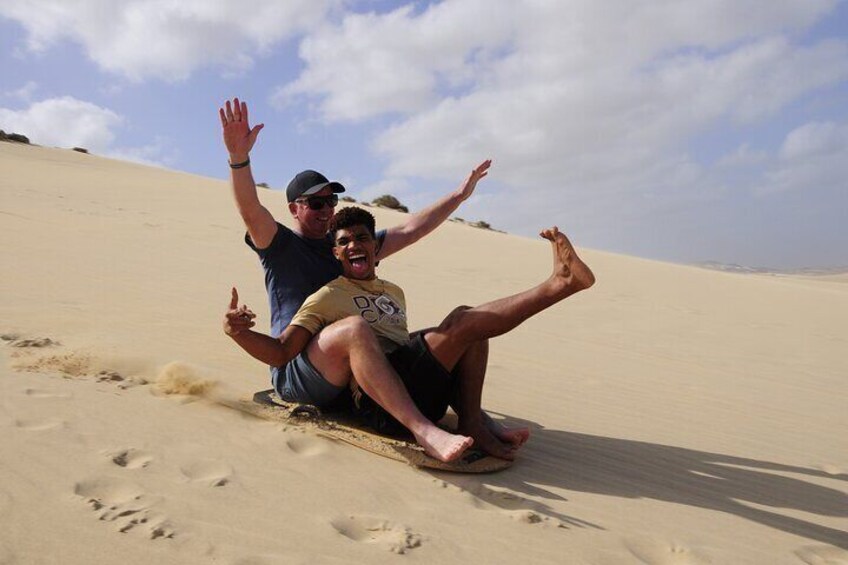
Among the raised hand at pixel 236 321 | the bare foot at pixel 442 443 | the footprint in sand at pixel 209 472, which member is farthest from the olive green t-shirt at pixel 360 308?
the footprint in sand at pixel 209 472

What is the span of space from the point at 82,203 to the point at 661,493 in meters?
12.0

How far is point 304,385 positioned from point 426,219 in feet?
4.86

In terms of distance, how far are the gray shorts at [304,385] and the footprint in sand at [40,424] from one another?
0.95m

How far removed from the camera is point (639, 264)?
15.6m

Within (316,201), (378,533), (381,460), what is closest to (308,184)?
(316,201)

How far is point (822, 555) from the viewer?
2473 millimetres

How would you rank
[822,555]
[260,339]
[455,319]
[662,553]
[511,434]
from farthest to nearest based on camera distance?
[511,434] < [455,319] < [260,339] < [822,555] < [662,553]

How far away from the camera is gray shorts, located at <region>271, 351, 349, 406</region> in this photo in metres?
3.06

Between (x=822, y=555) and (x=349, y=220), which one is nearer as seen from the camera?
(x=822, y=555)

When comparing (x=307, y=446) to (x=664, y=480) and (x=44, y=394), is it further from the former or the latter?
(x=664, y=480)

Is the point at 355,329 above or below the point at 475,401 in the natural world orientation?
above

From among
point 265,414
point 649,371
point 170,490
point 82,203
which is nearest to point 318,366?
point 265,414

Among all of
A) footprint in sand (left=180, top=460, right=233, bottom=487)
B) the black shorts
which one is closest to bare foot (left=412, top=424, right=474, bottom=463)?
the black shorts

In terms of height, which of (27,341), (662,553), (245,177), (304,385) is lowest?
(662,553)
